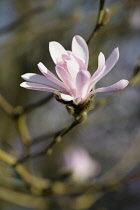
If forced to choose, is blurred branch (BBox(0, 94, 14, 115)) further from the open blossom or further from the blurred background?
the blurred background

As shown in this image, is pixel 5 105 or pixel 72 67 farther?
pixel 5 105

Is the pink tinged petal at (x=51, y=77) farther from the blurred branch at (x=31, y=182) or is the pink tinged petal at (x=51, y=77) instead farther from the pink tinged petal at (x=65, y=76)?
the blurred branch at (x=31, y=182)

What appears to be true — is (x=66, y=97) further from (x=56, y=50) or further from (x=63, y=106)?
(x=63, y=106)

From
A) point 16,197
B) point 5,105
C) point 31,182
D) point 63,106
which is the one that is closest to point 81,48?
point 5,105

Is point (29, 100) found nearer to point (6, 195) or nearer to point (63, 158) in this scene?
point (63, 158)

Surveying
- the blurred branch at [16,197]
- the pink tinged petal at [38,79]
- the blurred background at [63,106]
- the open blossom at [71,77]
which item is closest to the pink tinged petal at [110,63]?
the open blossom at [71,77]

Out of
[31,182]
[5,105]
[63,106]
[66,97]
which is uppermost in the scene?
[63,106]
